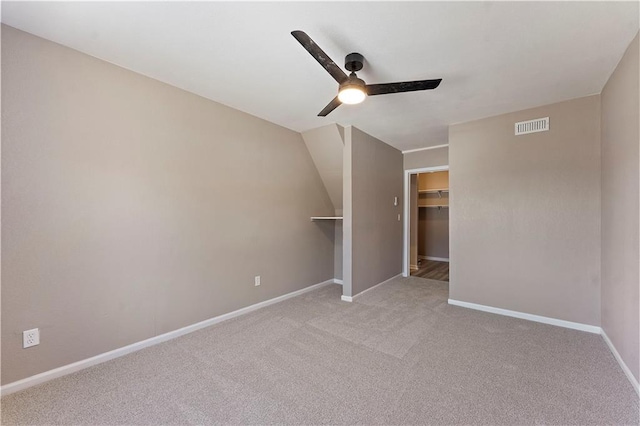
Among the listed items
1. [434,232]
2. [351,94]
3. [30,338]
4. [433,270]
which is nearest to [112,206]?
[30,338]

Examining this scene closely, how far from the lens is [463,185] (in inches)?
142

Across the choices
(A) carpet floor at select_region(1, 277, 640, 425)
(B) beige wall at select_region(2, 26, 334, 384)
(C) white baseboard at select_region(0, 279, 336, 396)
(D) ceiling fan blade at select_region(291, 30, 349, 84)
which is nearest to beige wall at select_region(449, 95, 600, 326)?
(A) carpet floor at select_region(1, 277, 640, 425)

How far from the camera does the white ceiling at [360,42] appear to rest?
1.66 metres

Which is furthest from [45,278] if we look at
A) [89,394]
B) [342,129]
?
[342,129]

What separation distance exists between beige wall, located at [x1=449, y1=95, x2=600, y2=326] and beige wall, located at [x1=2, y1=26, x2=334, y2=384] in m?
2.69

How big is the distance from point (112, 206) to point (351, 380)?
238 cm

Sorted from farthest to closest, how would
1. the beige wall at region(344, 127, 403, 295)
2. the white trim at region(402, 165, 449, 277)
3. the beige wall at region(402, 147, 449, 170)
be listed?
the white trim at region(402, 165, 449, 277) → the beige wall at region(402, 147, 449, 170) → the beige wall at region(344, 127, 403, 295)

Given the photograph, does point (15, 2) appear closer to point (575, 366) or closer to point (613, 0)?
point (613, 0)

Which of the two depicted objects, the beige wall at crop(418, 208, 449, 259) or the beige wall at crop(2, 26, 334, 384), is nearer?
the beige wall at crop(2, 26, 334, 384)

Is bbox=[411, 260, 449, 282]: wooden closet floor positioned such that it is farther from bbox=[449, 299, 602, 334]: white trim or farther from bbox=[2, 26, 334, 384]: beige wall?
bbox=[2, 26, 334, 384]: beige wall

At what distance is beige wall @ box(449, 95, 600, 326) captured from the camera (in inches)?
112

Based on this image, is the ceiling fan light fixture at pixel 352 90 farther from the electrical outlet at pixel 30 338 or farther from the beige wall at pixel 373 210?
the electrical outlet at pixel 30 338

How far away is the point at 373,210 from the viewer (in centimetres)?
427

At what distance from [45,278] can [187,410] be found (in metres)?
1.41
